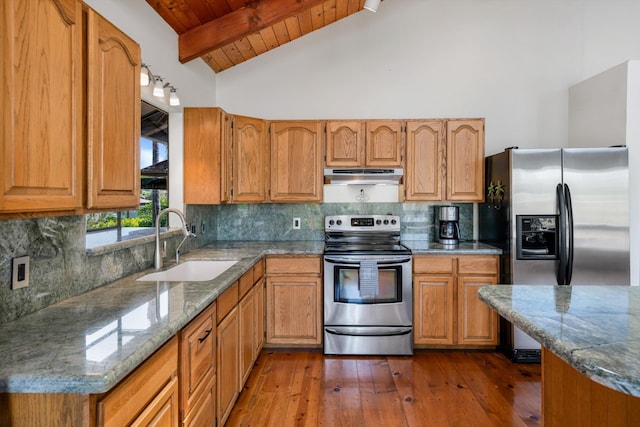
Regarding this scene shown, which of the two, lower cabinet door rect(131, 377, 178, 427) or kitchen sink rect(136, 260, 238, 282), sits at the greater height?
kitchen sink rect(136, 260, 238, 282)

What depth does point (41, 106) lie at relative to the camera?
1.03 metres

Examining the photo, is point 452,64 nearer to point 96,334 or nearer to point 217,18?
point 217,18

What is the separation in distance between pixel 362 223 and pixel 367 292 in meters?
0.78

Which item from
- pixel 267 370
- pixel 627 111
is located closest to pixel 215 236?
pixel 267 370

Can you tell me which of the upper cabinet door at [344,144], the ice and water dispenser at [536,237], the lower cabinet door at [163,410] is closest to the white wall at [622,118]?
the ice and water dispenser at [536,237]

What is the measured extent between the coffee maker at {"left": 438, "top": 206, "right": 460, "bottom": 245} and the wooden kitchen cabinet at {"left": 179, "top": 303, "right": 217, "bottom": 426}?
7.65 feet

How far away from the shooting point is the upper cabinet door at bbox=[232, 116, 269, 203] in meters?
3.15

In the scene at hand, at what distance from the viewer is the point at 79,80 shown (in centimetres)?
118

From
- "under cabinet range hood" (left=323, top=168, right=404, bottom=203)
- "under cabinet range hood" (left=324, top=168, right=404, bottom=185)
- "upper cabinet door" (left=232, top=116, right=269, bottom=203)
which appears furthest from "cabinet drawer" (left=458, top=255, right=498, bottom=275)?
"upper cabinet door" (left=232, top=116, right=269, bottom=203)

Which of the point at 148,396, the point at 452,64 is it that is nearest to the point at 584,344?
the point at 148,396

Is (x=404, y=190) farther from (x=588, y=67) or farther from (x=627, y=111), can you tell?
(x=588, y=67)

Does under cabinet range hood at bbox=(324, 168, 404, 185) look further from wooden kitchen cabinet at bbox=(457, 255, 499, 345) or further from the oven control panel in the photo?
wooden kitchen cabinet at bbox=(457, 255, 499, 345)

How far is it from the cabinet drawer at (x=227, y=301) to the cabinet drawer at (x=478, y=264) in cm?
195

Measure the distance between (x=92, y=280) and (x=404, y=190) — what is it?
2546mm
